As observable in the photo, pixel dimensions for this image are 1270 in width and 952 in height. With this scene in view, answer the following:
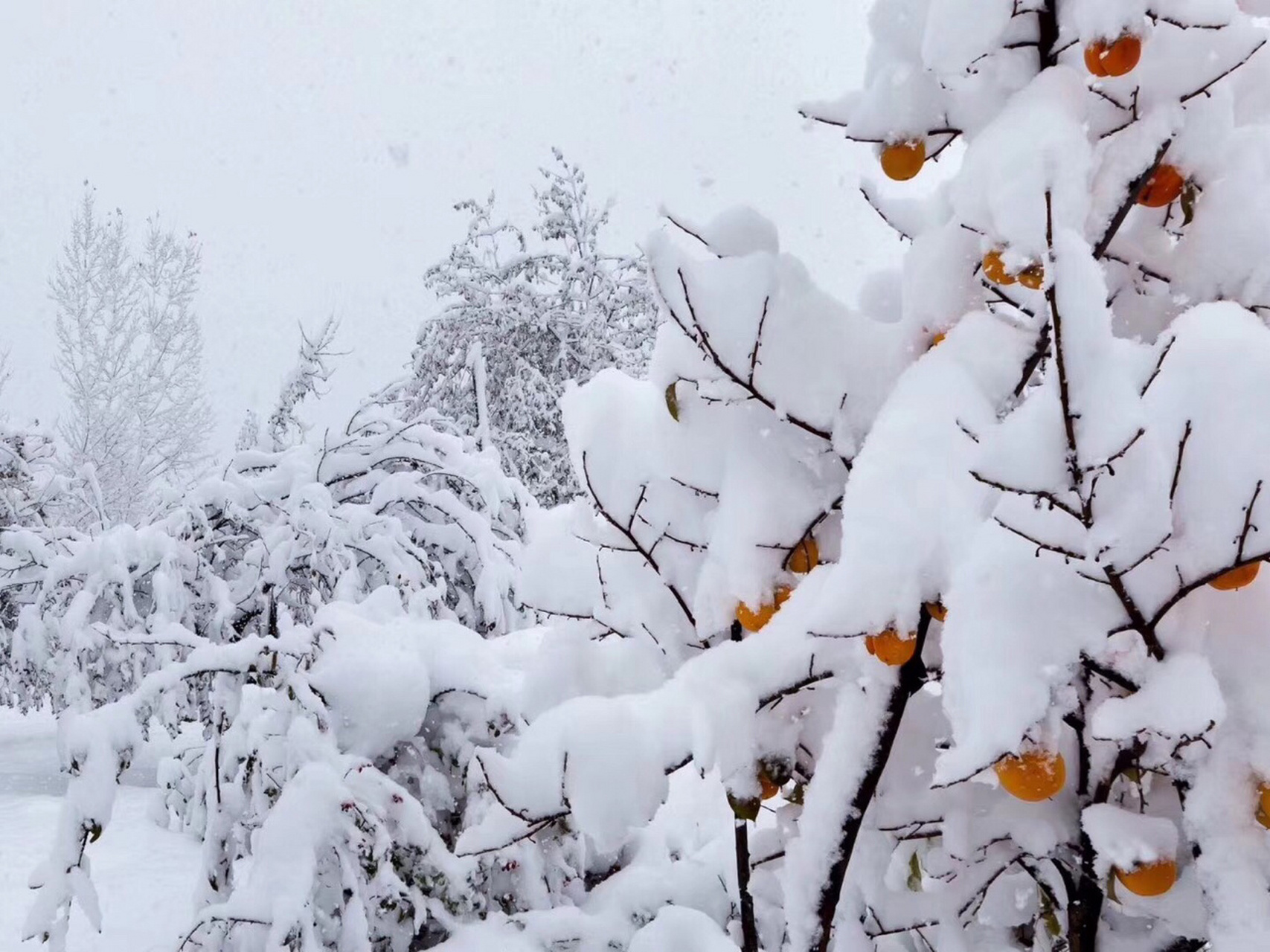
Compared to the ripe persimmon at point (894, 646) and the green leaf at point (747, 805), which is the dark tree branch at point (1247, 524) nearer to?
the ripe persimmon at point (894, 646)

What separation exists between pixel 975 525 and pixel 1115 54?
50 centimetres

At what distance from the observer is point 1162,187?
1.10 meters

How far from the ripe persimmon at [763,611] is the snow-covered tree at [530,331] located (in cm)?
1474

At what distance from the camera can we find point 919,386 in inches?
39.3

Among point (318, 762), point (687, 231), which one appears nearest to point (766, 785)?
point (687, 231)

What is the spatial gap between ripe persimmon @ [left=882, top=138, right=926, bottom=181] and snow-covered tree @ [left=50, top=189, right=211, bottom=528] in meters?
19.0

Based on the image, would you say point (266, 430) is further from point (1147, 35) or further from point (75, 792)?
point (1147, 35)

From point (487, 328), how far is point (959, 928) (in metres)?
15.9

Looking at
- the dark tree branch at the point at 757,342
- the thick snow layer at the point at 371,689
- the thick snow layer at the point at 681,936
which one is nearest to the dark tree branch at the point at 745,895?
the dark tree branch at the point at 757,342

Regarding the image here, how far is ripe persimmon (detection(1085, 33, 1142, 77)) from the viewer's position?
96cm

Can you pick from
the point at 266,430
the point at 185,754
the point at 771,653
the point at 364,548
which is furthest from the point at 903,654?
the point at 266,430

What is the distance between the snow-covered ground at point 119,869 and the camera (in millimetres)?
3930

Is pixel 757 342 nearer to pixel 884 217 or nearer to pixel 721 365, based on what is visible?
pixel 721 365

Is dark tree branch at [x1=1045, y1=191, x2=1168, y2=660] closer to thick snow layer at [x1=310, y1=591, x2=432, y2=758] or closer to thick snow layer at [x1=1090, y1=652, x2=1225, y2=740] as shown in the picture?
thick snow layer at [x1=1090, y1=652, x2=1225, y2=740]
